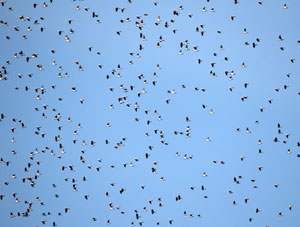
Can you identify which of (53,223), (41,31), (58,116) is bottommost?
(53,223)

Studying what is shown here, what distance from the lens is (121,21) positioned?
41.7 meters

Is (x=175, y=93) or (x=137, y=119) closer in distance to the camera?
(x=175, y=93)

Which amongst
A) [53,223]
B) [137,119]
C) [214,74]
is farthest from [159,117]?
[53,223]

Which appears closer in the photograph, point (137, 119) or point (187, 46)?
point (187, 46)

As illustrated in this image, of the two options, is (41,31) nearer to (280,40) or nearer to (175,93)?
(175,93)

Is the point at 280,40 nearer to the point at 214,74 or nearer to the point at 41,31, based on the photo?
the point at 214,74

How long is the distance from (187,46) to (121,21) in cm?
516

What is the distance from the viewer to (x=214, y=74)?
44062 mm

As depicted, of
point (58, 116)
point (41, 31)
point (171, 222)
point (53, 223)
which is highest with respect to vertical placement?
point (41, 31)

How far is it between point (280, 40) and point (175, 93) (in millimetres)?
8718

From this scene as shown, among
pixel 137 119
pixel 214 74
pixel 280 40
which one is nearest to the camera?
pixel 280 40

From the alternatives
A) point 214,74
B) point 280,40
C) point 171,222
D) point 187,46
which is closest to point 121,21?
point 187,46

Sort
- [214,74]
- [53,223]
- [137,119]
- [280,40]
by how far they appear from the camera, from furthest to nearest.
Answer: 1. [53,223]
2. [137,119]
3. [214,74]
4. [280,40]

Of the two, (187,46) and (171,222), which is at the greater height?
(187,46)
